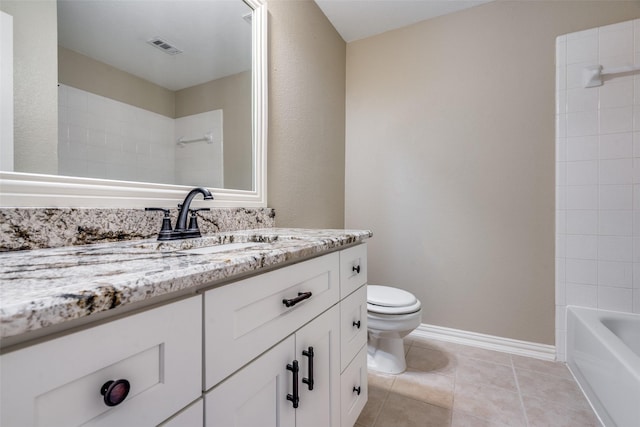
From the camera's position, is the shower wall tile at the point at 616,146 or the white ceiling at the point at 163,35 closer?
the white ceiling at the point at 163,35

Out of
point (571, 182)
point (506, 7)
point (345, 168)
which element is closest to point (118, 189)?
point (345, 168)

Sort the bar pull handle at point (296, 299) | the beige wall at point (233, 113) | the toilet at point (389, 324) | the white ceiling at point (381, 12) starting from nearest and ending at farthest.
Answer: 1. the bar pull handle at point (296, 299)
2. the beige wall at point (233, 113)
3. the toilet at point (389, 324)
4. the white ceiling at point (381, 12)

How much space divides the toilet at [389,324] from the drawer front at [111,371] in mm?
1253

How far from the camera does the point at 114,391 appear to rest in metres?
0.38

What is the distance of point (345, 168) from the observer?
2.44m

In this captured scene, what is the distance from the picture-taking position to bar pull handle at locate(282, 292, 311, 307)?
2.35 feet

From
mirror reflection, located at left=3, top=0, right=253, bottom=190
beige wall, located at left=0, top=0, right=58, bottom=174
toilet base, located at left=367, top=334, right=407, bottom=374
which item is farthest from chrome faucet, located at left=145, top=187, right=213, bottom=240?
toilet base, located at left=367, top=334, right=407, bottom=374

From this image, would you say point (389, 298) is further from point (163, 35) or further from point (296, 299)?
point (163, 35)

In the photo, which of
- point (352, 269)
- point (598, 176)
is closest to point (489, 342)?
point (598, 176)

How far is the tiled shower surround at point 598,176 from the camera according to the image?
64.4 inches

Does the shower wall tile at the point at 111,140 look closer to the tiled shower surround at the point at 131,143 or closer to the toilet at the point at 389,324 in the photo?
the tiled shower surround at the point at 131,143

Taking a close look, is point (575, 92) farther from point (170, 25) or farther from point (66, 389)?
point (66, 389)

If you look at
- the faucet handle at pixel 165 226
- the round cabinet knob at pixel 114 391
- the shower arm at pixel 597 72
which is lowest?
the round cabinet knob at pixel 114 391

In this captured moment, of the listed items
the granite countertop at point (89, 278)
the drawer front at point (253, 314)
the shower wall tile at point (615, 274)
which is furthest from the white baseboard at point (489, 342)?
the granite countertop at point (89, 278)
